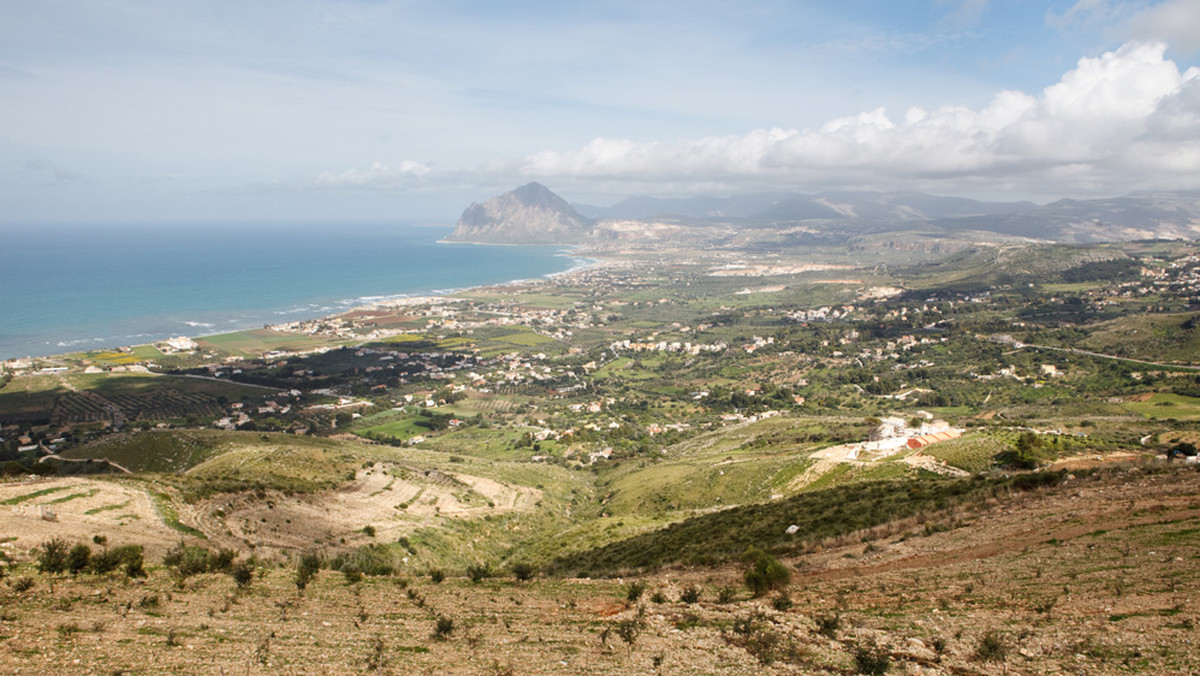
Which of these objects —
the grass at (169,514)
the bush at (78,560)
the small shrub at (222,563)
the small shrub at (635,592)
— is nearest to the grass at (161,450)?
the grass at (169,514)

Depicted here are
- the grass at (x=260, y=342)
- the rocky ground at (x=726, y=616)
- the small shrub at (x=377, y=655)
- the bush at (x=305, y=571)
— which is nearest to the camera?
the rocky ground at (x=726, y=616)

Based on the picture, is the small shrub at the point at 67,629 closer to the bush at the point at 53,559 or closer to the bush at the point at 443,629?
the bush at the point at 53,559

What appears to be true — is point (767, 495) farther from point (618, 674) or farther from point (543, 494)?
point (618, 674)

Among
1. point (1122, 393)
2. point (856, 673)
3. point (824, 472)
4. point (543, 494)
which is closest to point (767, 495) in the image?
point (824, 472)

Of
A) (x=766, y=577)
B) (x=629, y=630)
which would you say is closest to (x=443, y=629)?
(x=629, y=630)

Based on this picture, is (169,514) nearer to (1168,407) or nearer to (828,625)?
(828,625)

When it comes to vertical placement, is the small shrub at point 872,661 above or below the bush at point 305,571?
above

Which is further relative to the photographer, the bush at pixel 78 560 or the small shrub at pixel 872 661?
the bush at pixel 78 560
